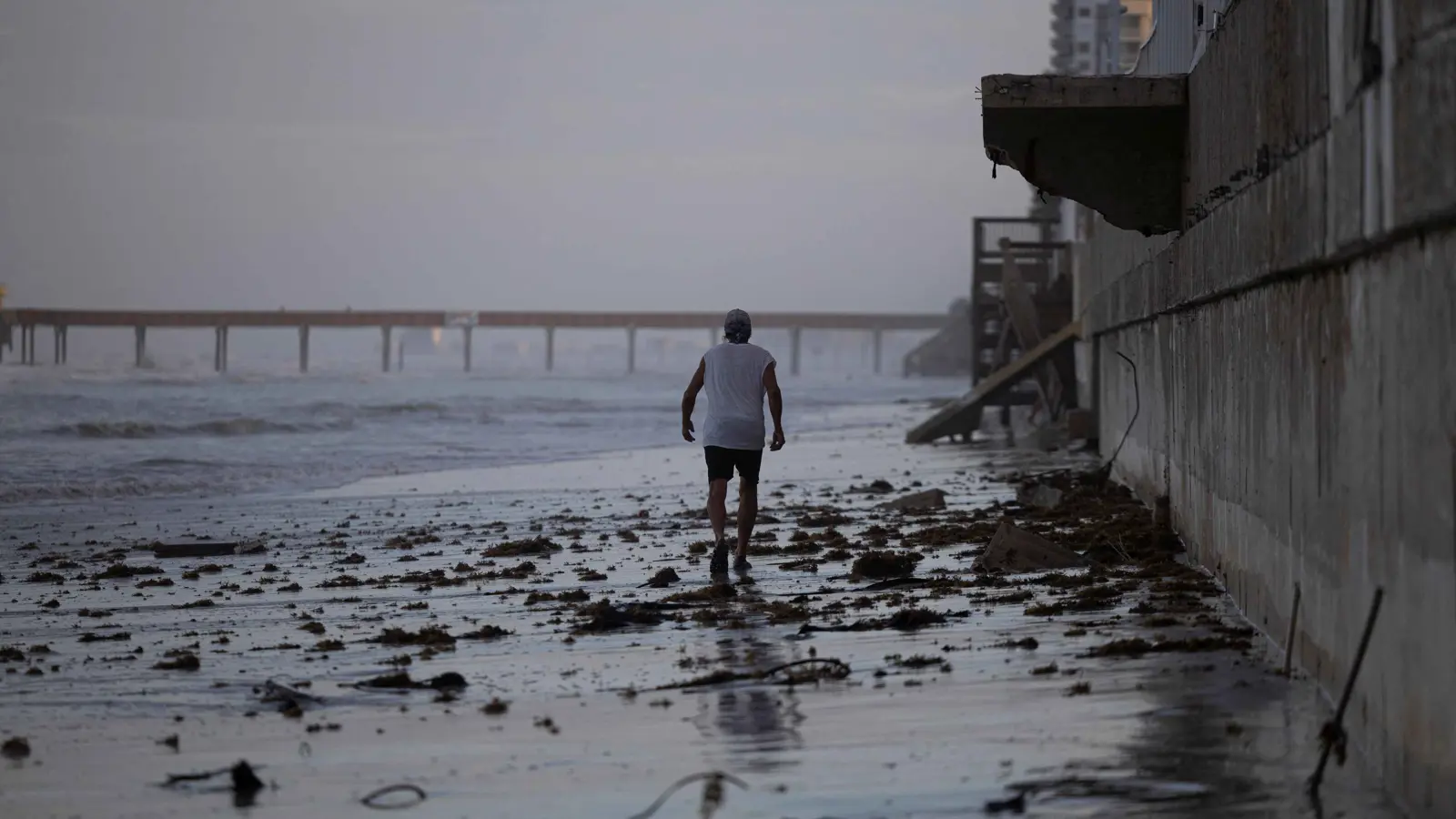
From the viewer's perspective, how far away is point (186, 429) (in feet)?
111

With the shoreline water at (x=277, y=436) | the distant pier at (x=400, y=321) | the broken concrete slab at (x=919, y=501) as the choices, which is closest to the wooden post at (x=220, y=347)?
the distant pier at (x=400, y=321)

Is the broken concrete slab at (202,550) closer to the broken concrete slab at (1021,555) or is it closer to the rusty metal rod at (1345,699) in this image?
the broken concrete slab at (1021,555)

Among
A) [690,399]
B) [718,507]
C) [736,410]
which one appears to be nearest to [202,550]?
[690,399]

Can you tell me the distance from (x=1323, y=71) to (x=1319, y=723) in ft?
7.24

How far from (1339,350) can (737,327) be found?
6.17 m

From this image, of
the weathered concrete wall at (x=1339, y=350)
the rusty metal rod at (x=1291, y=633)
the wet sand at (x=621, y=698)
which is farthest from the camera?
the rusty metal rod at (x=1291, y=633)

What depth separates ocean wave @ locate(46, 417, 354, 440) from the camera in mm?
32938

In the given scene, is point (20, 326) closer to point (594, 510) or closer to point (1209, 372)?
point (594, 510)

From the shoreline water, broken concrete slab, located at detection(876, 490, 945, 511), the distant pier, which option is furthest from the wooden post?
broken concrete slab, located at detection(876, 490, 945, 511)

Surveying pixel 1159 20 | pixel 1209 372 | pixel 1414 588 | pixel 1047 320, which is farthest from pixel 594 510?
pixel 1047 320

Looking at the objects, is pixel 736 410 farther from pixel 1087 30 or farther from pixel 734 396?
pixel 1087 30

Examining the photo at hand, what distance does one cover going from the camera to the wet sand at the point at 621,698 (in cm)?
492

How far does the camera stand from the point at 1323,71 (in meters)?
5.89

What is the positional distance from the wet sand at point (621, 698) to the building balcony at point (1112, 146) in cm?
264
